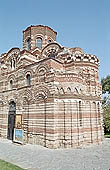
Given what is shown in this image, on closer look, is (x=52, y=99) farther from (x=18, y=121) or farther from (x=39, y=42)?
(x=39, y=42)

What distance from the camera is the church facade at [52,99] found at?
12.5 meters

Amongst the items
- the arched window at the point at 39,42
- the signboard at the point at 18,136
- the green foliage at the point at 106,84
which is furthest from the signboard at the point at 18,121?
the green foliage at the point at 106,84

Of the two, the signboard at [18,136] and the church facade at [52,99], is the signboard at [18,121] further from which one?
the signboard at [18,136]

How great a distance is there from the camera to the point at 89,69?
15836 mm

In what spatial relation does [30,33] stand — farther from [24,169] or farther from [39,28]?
[24,169]

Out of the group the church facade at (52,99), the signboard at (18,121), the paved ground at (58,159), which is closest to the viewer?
the paved ground at (58,159)

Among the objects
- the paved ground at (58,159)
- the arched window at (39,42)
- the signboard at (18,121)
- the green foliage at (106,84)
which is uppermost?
the arched window at (39,42)

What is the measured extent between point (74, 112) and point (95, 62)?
21.9ft

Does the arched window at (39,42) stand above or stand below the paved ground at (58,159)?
above

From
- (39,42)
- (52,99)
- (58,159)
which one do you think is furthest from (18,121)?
(39,42)

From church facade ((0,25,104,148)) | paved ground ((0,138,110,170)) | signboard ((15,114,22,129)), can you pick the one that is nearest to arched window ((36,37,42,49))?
church facade ((0,25,104,148))

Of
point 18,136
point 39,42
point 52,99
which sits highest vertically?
point 39,42

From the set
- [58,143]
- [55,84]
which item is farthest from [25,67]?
[58,143]

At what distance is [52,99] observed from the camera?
1268 centimetres
